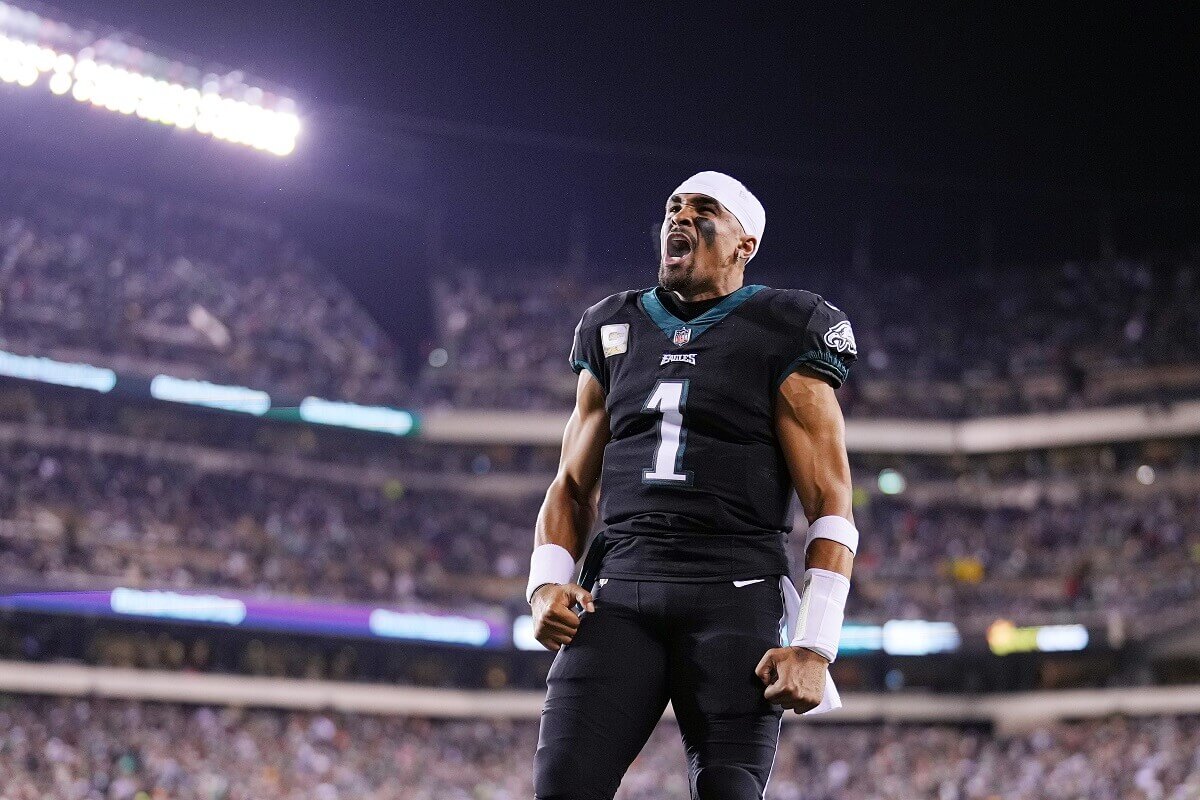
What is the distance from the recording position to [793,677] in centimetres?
352

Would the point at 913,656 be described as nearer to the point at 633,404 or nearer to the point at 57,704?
the point at 57,704

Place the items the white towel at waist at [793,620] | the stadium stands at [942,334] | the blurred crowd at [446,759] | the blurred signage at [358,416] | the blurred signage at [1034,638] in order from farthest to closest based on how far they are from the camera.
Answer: the stadium stands at [942,334]
the blurred signage at [358,416]
the blurred signage at [1034,638]
the blurred crowd at [446,759]
the white towel at waist at [793,620]

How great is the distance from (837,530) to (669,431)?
513mm

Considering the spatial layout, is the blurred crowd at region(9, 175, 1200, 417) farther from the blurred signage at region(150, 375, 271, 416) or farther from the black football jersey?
the black football jersey

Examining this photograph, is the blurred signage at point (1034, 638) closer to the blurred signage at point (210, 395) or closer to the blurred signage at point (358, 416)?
the blurred signage at point (358, 416)

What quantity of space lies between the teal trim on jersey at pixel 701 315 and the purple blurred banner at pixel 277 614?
2858 centimetres

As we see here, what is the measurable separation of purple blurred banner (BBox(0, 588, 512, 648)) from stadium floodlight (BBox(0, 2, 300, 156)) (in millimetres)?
12005

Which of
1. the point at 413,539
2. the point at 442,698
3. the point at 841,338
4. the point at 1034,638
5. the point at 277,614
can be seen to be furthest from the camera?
the point at 413,539

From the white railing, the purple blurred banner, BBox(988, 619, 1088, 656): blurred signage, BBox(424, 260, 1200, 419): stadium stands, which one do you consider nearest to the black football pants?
the purple blurred banner

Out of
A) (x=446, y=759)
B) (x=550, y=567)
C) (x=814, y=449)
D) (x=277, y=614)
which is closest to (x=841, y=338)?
(x=814, y=449)

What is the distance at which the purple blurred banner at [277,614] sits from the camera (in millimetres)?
30641

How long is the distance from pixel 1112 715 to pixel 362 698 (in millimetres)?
18519

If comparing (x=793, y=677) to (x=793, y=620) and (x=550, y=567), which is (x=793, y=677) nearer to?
(x=793, y=620)

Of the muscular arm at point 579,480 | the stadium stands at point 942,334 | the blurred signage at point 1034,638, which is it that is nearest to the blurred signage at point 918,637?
the blurred signage at point 1034,638
